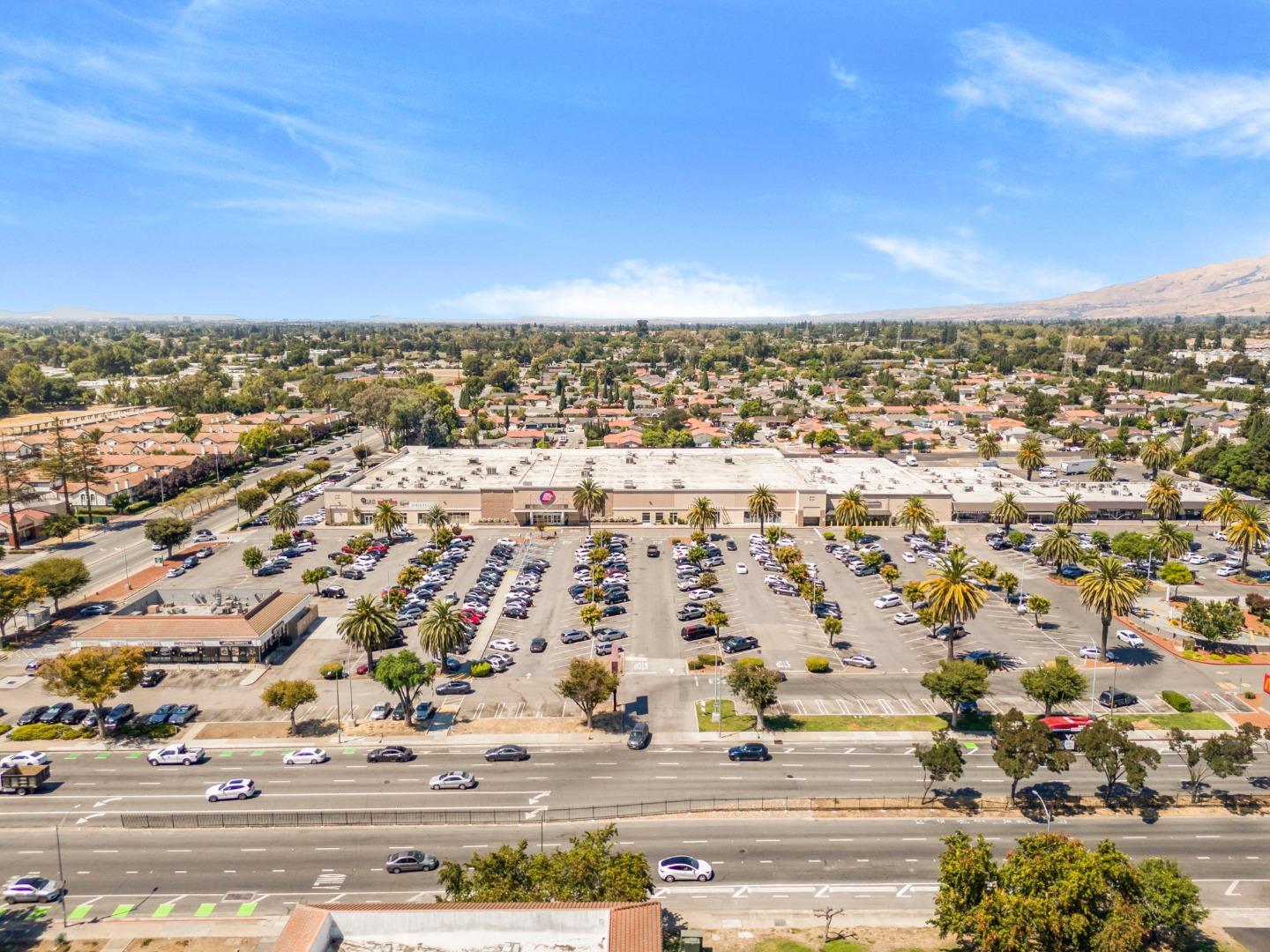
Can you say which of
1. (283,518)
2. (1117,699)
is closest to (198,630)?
(283,518)

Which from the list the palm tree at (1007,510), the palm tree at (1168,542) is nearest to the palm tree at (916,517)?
the palm tree at (1007,510)

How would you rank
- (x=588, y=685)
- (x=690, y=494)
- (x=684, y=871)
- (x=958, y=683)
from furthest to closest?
(x=690, y=494)
(x=588, y=685)
(x=958, y=683)
(x=684, y=871)

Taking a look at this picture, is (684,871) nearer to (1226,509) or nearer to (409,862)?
(409,862)

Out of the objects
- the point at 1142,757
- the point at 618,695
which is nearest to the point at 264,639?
the point at 618,695

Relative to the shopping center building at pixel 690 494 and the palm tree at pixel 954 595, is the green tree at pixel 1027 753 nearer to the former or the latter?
the palm tree at pixel 954 595

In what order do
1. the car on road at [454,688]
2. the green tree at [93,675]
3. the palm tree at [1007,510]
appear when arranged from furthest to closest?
the palm tree at [1007,510] → the car on road at [454,688] → the green tree at [93,675]

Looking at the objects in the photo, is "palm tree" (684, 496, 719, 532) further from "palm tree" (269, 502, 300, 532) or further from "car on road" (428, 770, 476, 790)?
"car on road" (428, 770, 476, 790)

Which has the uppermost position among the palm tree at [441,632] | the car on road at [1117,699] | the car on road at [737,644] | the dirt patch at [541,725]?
the palm tree at [441,632]
